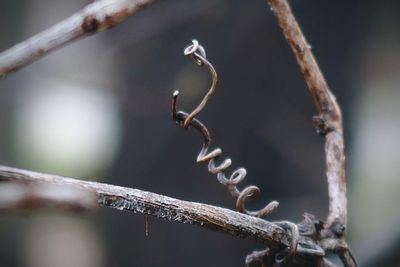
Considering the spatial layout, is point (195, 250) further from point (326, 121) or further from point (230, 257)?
point (326, 121)

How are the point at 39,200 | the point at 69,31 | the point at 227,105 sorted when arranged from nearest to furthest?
the point at 39,200 < the point at 69,31 < the point at 227,105

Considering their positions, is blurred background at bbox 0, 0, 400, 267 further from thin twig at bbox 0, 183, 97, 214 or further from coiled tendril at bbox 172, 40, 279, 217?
thin twig at bbox 0, 183, 97, 214

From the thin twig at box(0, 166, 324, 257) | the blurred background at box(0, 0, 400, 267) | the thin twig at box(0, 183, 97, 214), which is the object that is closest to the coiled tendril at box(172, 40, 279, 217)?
the thin twig at box(0, 166, 324, 257)

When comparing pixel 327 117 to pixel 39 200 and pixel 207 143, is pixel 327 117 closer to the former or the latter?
pixel 207 143

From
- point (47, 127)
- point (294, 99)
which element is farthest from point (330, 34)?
point (47, 127)

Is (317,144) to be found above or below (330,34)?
below

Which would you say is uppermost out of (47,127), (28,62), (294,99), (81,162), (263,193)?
(47,127)

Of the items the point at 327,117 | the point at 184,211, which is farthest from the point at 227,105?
the point at 184,211
